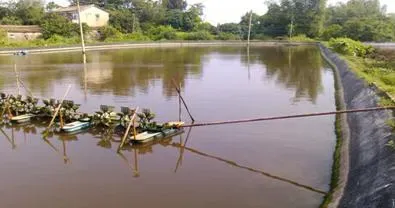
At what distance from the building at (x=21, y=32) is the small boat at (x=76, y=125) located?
46949 millimetres

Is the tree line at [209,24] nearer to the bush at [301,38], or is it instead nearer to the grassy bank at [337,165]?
the bush at [301,38]

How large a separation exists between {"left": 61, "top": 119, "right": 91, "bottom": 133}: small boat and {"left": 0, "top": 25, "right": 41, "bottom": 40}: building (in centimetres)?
4695

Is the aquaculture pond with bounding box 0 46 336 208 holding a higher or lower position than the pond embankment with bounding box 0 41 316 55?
lower

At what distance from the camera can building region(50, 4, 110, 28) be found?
71.1m

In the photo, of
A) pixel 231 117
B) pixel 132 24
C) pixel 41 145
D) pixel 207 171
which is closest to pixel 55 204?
pixel 207 171

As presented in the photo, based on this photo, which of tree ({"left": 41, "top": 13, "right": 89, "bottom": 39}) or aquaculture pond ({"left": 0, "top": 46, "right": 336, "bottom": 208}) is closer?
aquaculture pond ({"left": 0, "top": 46, "right": 336, "bottom": 208})

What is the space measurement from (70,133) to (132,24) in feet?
210

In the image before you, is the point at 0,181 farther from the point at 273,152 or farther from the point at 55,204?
the point at 273,152

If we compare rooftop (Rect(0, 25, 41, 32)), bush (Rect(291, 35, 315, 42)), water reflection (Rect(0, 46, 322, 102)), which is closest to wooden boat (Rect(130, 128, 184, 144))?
water reflection (Rect(0, 46, 322, 102))

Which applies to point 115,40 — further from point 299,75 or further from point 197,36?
point 299,75

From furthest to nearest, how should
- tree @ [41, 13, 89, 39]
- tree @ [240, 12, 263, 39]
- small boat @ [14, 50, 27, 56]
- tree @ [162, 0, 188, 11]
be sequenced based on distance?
1. tree @ [162, 0, 188, 11]
2. tree @ [240, 12, 263, 39]
3. tree @ [41, 13, 89, 39]
4. small boat @ [14, 50, 27, 56]

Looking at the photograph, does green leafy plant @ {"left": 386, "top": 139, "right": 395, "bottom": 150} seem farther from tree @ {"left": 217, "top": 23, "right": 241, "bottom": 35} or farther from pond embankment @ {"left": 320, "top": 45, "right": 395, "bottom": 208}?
tree @ {"left": 217, "top": 23, "right": 241, "bottom": 35}

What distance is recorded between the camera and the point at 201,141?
1350 cm

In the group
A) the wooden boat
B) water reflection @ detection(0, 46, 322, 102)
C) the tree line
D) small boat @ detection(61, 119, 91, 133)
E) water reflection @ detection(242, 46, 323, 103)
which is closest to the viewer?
Result: the wooden boat
